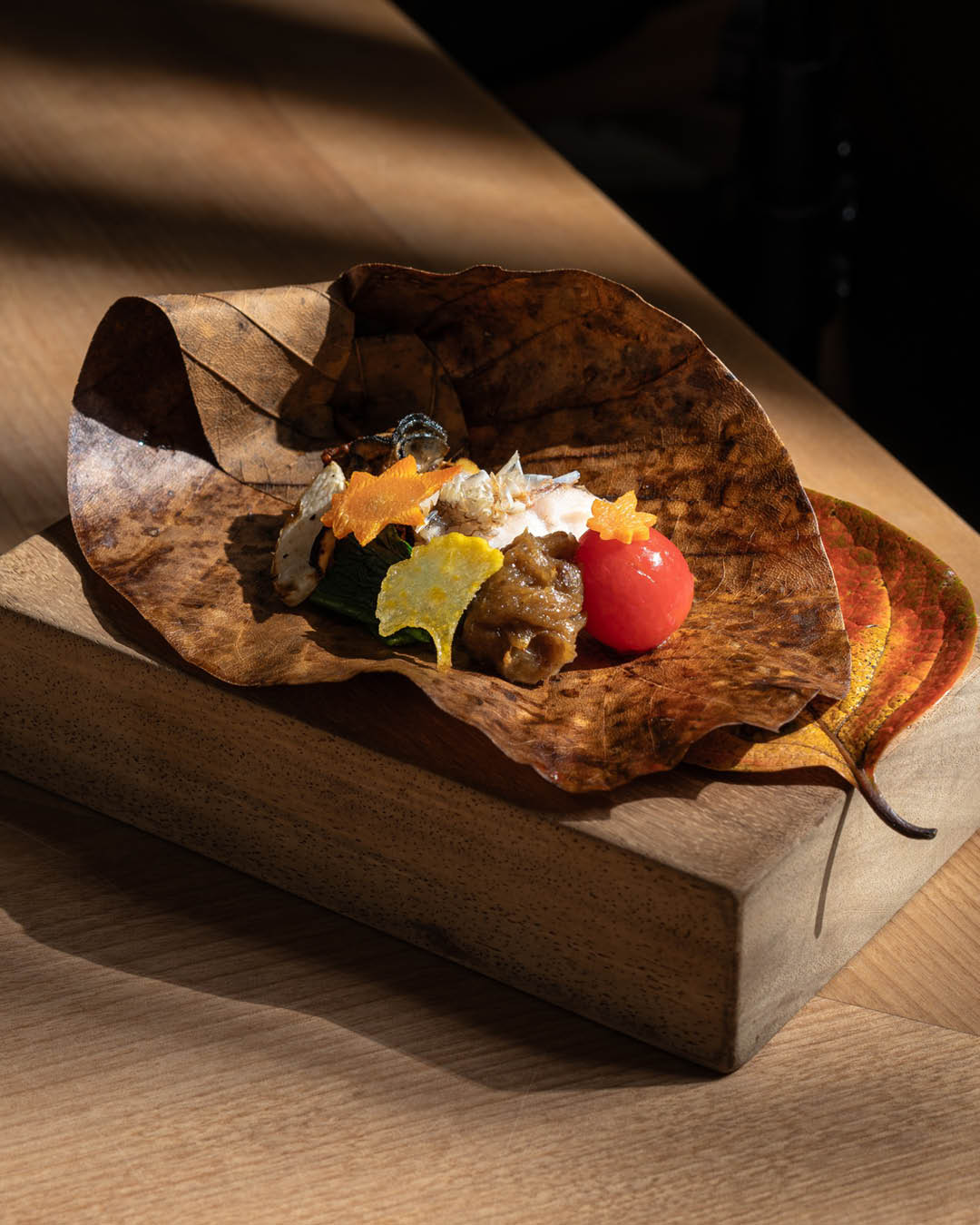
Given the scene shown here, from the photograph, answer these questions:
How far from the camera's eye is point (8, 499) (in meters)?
1.22

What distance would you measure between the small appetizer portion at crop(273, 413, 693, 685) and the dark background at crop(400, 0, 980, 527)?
48.8 inches

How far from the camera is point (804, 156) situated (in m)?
2.05

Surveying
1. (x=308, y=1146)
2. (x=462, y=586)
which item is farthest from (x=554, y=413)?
(x=308, y=1146)

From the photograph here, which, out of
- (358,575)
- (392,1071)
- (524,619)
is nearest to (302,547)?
(358,575)

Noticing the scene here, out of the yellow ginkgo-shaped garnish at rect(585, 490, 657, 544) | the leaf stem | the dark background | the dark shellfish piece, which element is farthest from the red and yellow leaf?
the dark background

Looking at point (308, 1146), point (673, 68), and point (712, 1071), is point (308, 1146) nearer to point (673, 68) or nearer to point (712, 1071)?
point (712, 1071)

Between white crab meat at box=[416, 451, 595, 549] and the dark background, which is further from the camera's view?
the dark background

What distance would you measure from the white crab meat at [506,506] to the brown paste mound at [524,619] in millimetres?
33

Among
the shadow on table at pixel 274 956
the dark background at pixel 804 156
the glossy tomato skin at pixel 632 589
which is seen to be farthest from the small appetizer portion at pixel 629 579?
the dark background at pixel 804 156

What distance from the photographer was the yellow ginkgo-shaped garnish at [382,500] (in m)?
0.89

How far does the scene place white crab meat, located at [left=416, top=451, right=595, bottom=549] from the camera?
0.90 meters

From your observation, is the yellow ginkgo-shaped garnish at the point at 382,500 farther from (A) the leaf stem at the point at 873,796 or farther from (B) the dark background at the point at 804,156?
(B) the dark background at the point at 804,156

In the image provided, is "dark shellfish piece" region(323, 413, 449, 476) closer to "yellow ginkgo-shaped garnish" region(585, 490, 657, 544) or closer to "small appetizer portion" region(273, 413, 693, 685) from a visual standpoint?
"small appetizer portion" region(273, 413, 693, 685)

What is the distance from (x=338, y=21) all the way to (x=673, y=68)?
1798mm
